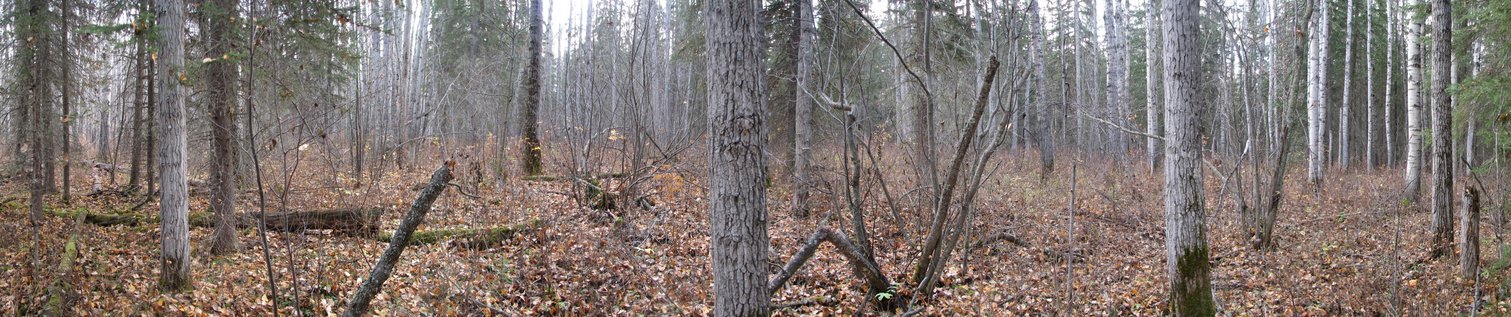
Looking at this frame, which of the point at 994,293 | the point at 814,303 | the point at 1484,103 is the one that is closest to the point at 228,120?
the point at 814,303

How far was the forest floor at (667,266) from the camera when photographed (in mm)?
5551

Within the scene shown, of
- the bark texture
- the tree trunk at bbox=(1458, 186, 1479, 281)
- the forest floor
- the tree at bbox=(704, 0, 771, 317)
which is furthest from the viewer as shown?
the tree trunk at bbox=(1458, 186, 1479, 281)

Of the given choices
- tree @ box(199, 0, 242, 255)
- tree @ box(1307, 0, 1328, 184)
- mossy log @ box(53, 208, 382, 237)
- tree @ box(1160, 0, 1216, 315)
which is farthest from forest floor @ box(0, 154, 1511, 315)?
tree @ box(1307, 0, 1328, 184)

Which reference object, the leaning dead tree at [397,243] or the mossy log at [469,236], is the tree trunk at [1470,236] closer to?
the leaning dead tree at [397,243]

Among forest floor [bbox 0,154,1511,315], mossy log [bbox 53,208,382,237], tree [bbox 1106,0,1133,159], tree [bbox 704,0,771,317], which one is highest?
tree [bbox 1106,0,1133,159]

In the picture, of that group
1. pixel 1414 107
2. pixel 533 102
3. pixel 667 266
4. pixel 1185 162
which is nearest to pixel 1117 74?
pixel 1414 107

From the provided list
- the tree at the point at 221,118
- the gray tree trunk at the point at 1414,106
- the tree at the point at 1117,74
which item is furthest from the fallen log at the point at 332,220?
the tree at the point at 1117,74

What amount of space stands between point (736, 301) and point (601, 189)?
5.34 m

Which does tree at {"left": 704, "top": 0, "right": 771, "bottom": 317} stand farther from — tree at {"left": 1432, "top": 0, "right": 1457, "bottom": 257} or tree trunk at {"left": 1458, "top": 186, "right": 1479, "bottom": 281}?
tree at {"left": 1432, "top": 0, "right": 1457, "bottom": 257}

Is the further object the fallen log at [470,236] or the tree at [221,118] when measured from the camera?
the fallen log at [470,236]

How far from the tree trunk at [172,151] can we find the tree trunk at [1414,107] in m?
12.0

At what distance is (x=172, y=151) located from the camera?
5.25 m

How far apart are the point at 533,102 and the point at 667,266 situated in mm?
5455

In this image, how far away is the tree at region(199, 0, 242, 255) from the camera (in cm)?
636
